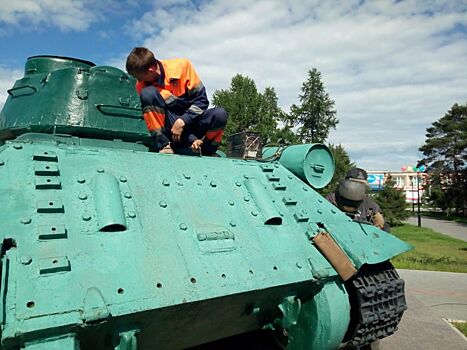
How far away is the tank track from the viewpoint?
348 cm

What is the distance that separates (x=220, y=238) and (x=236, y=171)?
914mm

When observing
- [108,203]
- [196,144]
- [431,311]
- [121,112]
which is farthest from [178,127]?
[431,311]

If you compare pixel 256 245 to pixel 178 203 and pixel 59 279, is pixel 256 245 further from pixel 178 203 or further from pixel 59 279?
pixel 59 279

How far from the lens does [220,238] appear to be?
10.4 feet

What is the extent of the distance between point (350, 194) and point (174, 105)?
2147mm

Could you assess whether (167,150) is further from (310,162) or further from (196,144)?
(310,162)

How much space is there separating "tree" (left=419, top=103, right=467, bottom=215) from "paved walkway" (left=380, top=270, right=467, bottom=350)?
112 ft

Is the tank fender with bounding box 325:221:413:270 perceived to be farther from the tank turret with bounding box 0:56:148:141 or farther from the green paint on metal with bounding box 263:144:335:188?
the tank turret with bounding box 0:56:148:141

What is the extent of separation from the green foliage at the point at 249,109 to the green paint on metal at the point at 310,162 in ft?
87.7

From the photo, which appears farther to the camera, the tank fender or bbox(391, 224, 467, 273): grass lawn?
→ bbox(391, 224, 467, 273): grass lawn

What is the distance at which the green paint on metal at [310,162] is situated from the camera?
4555mm

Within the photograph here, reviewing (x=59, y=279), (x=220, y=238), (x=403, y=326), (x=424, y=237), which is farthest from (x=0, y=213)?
(x=424, y=237)

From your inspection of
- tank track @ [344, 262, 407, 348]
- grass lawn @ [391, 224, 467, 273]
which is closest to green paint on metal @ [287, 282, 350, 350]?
tank track @ [344, 262, 407, 348]

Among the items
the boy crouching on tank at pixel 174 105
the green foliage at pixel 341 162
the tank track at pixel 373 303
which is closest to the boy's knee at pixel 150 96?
the boy crouching on tank at pixel 174 105
